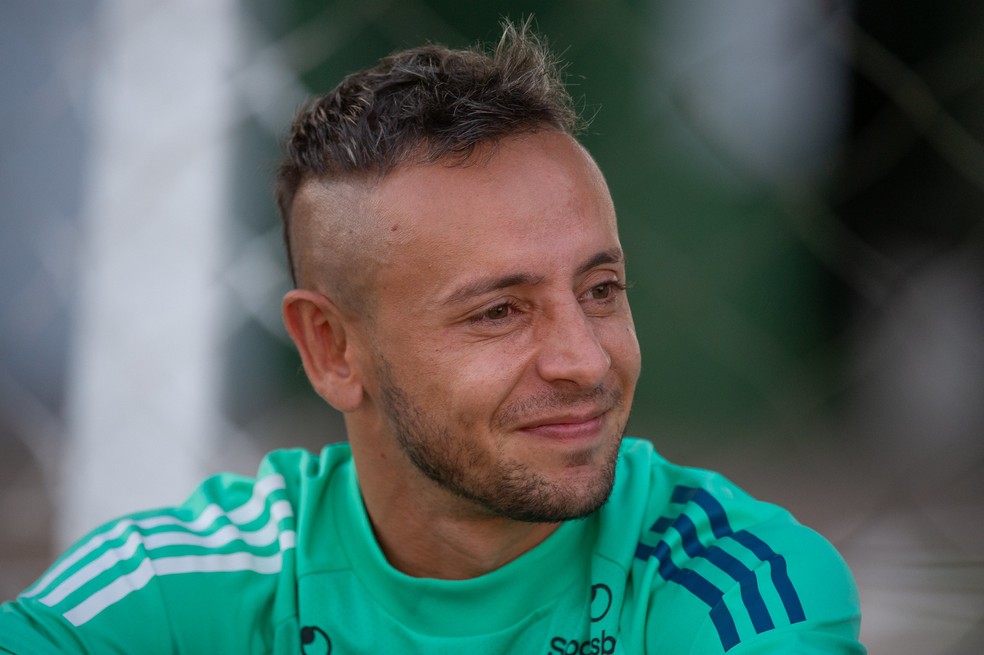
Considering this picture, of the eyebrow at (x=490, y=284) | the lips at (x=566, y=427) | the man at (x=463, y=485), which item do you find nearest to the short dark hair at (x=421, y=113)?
the man at (x=463, y=485)

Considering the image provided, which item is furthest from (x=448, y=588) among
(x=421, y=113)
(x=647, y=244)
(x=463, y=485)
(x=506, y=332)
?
(x=647, y=244)

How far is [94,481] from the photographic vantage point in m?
1.64

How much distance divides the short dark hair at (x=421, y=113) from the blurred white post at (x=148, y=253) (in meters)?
0.56

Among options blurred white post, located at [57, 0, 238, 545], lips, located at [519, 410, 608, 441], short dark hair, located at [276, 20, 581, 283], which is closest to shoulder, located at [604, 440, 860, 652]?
lips, located at [519, 410, 608, 441]

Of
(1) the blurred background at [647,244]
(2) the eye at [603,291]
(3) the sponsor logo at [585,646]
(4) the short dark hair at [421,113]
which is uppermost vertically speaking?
(1) the blurred background at [647,244]

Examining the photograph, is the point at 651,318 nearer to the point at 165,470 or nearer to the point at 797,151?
the point at 797,151

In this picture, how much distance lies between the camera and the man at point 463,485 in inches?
34.2

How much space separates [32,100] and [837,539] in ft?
4.45

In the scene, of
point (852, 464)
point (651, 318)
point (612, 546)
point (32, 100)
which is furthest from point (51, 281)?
point (852, 464)

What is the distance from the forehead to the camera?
0.88m

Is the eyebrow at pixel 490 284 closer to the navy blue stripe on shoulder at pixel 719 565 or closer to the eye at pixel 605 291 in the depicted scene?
the eye at pixel 605 291

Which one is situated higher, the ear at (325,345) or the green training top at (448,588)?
the ear at (325,345)

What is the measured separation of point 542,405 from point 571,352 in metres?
0.05

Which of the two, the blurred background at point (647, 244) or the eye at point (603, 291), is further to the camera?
the blurred background at point (647, 244)
